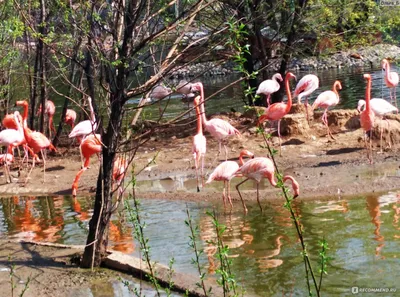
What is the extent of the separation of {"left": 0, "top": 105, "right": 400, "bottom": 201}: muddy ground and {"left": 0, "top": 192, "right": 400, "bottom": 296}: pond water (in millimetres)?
546

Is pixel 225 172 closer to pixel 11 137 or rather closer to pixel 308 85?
pixel 11 137

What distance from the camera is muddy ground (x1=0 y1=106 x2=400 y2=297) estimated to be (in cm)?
668

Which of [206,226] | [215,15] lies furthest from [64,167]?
[206,226]

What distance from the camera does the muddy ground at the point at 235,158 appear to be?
668 cm

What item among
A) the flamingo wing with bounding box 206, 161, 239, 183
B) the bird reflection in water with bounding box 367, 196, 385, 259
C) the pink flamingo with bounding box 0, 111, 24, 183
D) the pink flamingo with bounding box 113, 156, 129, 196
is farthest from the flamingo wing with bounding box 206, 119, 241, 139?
the pink flamingo with bounding box 0, 111, 24, 183

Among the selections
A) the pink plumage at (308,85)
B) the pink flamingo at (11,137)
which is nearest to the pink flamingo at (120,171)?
the pink flamingo at (11,137)

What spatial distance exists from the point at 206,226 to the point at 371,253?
2.28 meters

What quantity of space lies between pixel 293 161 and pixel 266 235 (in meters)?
4.24

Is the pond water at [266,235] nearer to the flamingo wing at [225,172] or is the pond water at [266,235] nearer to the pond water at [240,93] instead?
the flamingo wing at [225,172]

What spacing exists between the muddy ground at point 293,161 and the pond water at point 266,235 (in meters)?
0.55

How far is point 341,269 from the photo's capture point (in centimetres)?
618

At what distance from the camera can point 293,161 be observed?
11727mm

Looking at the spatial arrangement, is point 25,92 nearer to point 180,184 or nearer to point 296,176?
point 180,184

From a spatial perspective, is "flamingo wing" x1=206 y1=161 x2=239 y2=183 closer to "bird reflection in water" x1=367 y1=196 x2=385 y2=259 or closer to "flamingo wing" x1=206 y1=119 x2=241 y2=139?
"bird reflection in water" x1=367 y1=196 x2=385 y2=259
